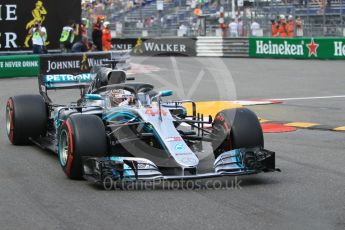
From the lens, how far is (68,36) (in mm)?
27172

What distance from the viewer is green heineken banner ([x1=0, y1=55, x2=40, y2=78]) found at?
2414cm

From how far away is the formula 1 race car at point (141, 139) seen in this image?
24.7ft

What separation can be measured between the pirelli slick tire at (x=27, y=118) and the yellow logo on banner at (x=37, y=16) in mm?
16870

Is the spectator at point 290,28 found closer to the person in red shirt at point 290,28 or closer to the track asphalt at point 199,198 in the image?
the person in red shirt at point 290,28

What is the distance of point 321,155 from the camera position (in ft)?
31.3

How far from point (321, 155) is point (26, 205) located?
4.25 meters

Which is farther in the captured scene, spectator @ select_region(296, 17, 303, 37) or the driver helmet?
spectator @ select_region(296, 17, 303, 37)

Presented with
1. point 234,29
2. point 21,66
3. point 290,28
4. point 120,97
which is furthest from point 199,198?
point 234,29

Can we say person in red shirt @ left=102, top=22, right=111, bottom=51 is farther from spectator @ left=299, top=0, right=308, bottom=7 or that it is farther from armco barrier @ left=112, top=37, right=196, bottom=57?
spectator @ left=299, top=0, right=308, bottom=7

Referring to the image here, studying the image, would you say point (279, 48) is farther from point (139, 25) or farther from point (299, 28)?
point (139, 25)

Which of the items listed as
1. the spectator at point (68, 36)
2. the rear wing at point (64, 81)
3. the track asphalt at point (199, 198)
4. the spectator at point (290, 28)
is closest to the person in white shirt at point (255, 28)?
the spectator at point (290, 28)

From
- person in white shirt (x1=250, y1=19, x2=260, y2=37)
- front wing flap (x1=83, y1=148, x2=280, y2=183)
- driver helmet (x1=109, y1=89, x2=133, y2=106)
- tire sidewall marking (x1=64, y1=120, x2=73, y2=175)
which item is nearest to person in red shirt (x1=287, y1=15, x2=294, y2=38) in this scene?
person in white shirt (x1=250, y1=19, x2=260, y2=37)

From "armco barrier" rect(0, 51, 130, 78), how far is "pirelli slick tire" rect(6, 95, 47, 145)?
1339cm

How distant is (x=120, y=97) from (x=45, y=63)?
1536 cm
